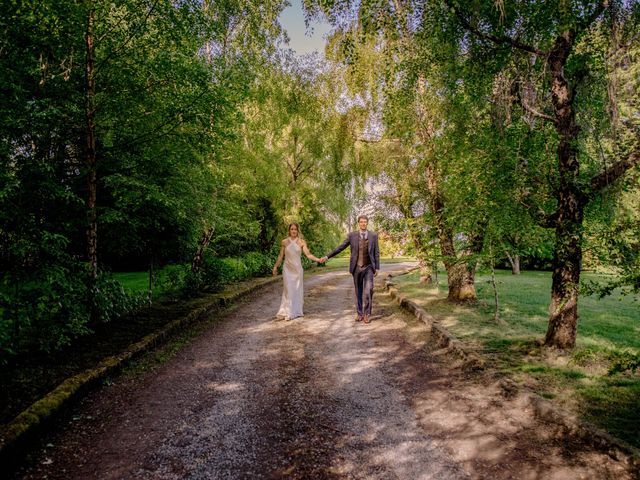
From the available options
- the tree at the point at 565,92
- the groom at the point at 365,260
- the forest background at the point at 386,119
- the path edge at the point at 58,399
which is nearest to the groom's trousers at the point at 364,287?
the groom at the point at 365,260

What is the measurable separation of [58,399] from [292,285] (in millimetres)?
5630

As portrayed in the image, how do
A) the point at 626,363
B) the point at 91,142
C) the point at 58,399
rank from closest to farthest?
1. the point at 626,363
2. the point at 58,399
3. the point at 91,142

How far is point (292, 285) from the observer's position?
9312 millimetres

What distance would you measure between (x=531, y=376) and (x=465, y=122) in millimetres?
5265

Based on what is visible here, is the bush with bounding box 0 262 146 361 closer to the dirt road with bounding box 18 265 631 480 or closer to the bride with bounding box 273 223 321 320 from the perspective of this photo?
the dirt road with bounding box 18 265 631 480

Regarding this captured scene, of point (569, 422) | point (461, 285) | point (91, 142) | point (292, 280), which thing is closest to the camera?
point (569, 422)

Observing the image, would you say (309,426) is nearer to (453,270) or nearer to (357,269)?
(357,269)

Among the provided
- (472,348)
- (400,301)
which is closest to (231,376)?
(472,348)

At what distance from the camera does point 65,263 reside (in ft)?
19.2

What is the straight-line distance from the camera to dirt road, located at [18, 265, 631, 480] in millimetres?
3133

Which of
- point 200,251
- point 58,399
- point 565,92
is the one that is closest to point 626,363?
point 565,92

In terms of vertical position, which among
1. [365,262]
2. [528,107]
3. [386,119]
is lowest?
[365,262]

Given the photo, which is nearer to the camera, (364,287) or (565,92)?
(565,92)

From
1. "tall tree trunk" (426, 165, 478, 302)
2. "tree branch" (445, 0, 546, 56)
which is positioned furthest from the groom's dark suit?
"tree branch" (445, 0, 546, 56)
